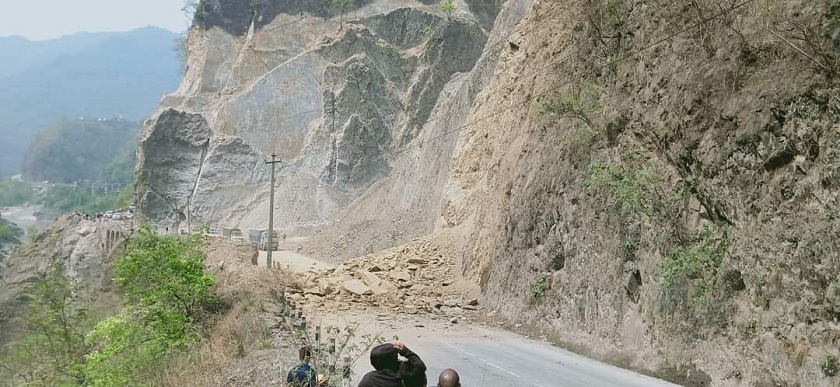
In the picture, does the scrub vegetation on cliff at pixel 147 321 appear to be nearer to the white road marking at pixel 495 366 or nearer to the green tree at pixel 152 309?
the green tree at pixel 152 309

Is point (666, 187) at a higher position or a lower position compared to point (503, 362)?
higher

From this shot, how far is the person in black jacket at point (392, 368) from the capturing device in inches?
219

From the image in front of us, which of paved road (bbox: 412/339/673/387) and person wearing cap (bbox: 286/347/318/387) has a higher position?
person wearing cap (bbox: 286/347/318/387)

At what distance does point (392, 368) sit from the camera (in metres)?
5.65

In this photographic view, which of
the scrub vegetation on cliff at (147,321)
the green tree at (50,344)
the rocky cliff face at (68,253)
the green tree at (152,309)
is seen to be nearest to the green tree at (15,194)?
the rocky cliff face at (68,253)

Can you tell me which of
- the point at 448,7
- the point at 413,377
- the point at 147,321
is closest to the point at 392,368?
the point at 413,377

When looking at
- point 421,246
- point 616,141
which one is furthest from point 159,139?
point 616,141

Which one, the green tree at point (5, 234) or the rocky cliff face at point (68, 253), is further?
the green tree at point (5, 234)

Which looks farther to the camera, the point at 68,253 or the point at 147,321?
the point at 68,253

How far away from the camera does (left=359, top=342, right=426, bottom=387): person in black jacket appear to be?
5.56m

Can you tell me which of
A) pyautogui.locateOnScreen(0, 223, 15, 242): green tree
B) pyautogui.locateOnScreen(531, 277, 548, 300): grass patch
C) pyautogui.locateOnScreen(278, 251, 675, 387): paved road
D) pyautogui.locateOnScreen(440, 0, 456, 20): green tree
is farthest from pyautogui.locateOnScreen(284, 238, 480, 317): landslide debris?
pyautogui.locateOnScreen(0, 223, 15, 242): green tree

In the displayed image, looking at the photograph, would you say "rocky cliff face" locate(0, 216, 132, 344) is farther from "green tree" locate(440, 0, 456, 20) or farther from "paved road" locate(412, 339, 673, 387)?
"paved road" locate(412, 339, 673, 387)

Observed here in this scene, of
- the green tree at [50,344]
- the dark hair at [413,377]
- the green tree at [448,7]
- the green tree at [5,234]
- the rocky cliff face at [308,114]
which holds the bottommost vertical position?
the green tree at [5,234]

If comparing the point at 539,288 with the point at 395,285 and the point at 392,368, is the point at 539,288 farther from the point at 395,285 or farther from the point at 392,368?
the point at 392,368
